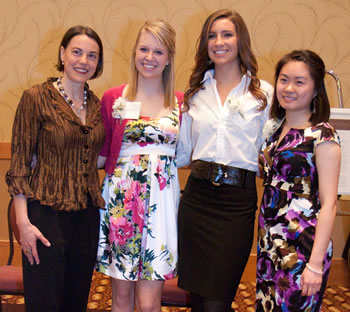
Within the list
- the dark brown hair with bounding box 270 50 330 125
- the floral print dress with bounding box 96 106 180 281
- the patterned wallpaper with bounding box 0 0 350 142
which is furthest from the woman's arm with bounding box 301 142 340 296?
the patterned wallpaper with bounding box 0 0 350 142

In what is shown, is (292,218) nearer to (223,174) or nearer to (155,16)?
(223,174)

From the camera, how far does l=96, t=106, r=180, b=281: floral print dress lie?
1.99 m

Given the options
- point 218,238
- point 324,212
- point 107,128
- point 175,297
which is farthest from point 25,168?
point 324,212

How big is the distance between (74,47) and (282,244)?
1259 mm

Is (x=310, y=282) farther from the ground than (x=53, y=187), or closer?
closer

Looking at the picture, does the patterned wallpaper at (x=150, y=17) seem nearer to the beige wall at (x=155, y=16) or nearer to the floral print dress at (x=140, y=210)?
the beige wall at (x=155, y=16)

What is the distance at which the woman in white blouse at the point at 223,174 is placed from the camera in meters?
1.94

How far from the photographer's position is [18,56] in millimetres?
3590

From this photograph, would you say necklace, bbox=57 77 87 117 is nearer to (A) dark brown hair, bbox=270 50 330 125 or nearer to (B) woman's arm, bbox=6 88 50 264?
(B) woman's arm, bbox=6 88 50 264

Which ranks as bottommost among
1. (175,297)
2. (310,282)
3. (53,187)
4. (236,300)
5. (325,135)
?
(236,300)

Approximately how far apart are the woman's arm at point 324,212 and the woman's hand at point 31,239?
107cm

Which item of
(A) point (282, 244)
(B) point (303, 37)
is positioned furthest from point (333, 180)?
(B) point (303, 37)

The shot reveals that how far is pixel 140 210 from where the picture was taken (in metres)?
1.99

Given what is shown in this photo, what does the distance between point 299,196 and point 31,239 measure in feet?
3.66
